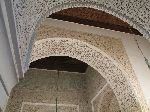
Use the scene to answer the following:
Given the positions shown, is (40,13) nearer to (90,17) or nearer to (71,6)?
(71,6)

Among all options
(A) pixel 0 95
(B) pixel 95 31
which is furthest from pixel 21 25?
(B) pixel 95 31

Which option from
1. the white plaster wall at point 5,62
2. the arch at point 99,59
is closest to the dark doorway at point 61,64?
the arch at point 99,59

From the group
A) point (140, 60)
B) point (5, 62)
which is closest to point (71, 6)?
point (5, 62)

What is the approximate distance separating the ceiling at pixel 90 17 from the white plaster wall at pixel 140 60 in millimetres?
288

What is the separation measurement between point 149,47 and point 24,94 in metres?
2.41

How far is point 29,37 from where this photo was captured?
1.10 metres

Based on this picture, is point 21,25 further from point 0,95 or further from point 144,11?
point 144,11

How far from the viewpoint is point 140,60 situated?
10.1 ft

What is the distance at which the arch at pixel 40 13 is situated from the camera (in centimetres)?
95

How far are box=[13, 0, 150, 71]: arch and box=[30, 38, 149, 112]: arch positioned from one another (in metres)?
1.31

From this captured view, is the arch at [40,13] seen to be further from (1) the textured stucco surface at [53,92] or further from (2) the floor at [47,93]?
(2) the floor at [47,93]

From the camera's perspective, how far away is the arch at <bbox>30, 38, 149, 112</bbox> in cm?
269

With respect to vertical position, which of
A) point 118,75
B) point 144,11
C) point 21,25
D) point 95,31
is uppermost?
point 95,31

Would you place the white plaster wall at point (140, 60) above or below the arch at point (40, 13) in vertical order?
above
